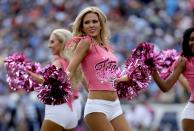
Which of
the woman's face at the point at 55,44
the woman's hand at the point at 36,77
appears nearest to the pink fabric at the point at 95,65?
the woman's hand at the point at 36,77

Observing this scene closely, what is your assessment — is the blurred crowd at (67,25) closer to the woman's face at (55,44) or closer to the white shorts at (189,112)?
the woman's face at (55,44)

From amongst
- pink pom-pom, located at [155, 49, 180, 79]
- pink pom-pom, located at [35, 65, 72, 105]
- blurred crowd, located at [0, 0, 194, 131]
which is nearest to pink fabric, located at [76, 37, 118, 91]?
pink pom-pom, located at [35, 65, 72, 105]

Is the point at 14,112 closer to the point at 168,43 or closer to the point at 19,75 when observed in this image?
the point at 168,43

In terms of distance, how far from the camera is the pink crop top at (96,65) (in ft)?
24.8

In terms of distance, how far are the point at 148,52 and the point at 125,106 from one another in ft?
22.4

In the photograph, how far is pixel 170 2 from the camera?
61.7 feet

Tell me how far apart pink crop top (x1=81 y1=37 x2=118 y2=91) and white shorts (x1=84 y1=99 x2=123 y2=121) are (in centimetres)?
15

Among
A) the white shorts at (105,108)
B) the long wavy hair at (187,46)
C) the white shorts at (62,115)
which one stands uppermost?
the long wavy hair at (187,46)

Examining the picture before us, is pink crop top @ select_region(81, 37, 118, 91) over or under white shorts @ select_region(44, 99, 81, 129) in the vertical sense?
over

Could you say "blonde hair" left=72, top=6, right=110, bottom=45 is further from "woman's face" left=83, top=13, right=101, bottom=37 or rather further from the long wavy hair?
the long wavy hair

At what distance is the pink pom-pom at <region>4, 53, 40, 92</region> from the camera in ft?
27.6

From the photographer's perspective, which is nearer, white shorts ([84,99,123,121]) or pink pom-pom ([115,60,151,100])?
white shorts ([84,99,123,121])

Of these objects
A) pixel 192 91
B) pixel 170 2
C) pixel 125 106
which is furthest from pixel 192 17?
pixel 192 91

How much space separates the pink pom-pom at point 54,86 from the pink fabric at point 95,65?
0.27 metres
